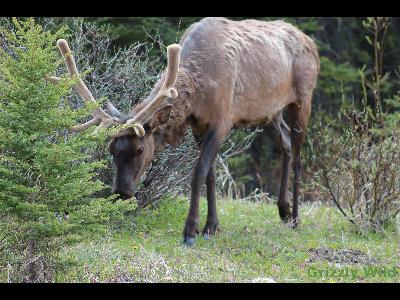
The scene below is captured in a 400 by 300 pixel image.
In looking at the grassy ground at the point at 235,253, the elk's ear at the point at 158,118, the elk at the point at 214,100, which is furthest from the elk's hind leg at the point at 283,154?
the elk's ear at the point at 158,118

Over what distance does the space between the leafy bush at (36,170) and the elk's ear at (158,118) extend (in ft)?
5.56

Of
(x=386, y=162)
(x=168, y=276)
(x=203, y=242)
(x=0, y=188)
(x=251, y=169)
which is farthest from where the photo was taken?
(x=251, y=169)

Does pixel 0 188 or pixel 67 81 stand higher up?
pixel 67 81

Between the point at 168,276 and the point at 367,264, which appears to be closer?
the point at 168,276

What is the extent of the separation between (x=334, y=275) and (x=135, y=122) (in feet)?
7.64

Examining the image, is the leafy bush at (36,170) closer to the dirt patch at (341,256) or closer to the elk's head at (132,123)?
the elk's head at (132,123)

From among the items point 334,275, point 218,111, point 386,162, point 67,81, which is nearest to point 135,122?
point 218,111

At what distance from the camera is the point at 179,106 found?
25.3 feet

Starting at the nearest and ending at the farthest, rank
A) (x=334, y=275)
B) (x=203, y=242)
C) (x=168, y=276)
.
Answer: (x=168, y=276)
(x=334, y=275)
(x=203, y=242)

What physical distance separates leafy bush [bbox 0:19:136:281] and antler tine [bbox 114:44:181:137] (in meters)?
1.47

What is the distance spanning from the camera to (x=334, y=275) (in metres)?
6.61

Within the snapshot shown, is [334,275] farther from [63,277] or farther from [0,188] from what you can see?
[0,188]

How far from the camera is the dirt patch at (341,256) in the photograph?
7312 mm

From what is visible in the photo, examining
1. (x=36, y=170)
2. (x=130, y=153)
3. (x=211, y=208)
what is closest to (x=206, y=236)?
(x=211, y=208)
